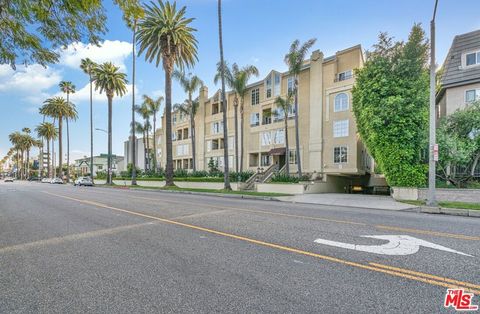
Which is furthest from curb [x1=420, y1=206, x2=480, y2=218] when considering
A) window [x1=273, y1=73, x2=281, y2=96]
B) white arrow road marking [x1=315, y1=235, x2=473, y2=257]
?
window [x1=273, y1=73, x2=281, y2=96]

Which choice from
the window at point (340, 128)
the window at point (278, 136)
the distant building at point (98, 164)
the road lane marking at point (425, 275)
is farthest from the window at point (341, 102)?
the distant building at point (98, 164)

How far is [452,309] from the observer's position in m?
3.18

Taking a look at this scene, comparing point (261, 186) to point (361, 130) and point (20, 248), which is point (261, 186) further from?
point (20, 248)

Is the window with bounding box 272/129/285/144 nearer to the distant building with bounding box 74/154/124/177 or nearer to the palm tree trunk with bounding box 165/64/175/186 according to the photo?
the palm tree trunk with bounding box 165/64/175/186

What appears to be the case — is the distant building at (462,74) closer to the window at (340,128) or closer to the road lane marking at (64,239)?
the window at (340,128)

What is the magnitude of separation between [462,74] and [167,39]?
90.8ft

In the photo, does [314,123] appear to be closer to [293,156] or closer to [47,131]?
[293,156]

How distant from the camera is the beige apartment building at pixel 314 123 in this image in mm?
27125

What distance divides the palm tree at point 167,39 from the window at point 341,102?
18000 mm

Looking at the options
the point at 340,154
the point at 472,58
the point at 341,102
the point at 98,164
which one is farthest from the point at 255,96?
the point at 98,164

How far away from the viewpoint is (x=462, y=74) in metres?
21.3

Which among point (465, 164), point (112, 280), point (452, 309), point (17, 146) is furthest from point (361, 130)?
point (17, 146)

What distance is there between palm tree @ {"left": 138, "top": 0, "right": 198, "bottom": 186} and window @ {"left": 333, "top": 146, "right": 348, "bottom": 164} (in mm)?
18230

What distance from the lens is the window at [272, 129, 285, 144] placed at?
3291 centimetres
